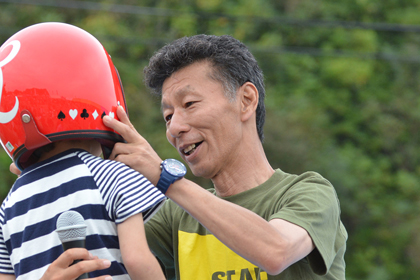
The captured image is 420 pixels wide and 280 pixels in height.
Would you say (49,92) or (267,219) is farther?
(267,219)

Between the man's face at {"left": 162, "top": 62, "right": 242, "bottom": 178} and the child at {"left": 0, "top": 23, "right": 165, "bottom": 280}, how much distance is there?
67 cm

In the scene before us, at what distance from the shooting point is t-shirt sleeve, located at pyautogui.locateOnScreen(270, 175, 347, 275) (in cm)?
277

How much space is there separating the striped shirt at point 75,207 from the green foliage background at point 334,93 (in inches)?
521

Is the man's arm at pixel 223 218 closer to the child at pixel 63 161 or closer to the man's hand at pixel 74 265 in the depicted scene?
the child at pixel 63 161

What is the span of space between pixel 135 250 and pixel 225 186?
1.26 metres

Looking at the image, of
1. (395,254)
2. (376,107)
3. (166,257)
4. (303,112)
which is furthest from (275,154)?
(166,257)

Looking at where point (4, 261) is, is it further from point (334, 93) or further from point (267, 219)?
point (334, 93)

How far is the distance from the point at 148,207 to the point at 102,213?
0.65ft

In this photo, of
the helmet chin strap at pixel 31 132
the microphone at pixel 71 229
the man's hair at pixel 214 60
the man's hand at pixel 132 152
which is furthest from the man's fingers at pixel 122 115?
the man's hair at pixel 214 60

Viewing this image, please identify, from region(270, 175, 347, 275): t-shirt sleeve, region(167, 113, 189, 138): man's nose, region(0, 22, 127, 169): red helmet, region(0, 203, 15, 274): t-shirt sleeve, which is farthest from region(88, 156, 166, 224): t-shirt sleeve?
region(167, 113, 189, 138): man's nose

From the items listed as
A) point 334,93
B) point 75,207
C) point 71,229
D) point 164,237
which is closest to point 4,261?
point 75,207

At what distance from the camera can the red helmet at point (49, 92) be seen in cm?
245

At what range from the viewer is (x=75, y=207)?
2277 millimetres

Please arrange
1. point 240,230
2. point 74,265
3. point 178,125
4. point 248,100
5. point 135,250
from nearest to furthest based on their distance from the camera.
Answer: point 74,265
point 135,250
point 240,230
point 178,125
point 248,100
